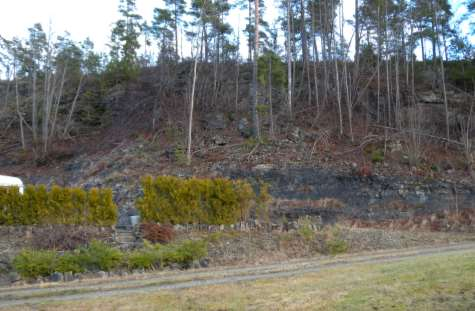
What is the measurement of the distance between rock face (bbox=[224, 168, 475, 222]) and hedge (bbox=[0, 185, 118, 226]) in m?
9.57

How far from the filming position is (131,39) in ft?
147

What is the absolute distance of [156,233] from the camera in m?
16.4

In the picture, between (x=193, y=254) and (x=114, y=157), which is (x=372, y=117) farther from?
(x=193, y=254)

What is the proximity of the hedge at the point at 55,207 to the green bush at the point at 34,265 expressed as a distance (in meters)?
4.64

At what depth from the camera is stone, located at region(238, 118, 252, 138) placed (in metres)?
33.2

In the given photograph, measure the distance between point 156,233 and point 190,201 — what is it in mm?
2354

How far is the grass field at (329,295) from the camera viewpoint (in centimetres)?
641

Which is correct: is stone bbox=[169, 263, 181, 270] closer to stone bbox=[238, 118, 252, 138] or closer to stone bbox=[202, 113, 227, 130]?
stone bbox=[238, 118, 252, 138]

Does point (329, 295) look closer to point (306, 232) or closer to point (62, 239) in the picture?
point (62, 239)

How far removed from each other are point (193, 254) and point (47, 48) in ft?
106

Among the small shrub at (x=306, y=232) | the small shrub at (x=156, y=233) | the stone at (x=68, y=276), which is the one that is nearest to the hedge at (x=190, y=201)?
the small shrub at (x=156, y=233)

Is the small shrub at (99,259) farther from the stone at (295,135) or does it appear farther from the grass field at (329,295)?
the stone at (295,135)

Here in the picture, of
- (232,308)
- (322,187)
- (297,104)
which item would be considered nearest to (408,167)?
(322,187)

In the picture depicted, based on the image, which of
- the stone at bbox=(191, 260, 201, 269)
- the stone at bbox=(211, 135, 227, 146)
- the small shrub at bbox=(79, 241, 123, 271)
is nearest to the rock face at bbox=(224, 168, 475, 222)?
the stone at bbox=(211, 135, 227, 146)
